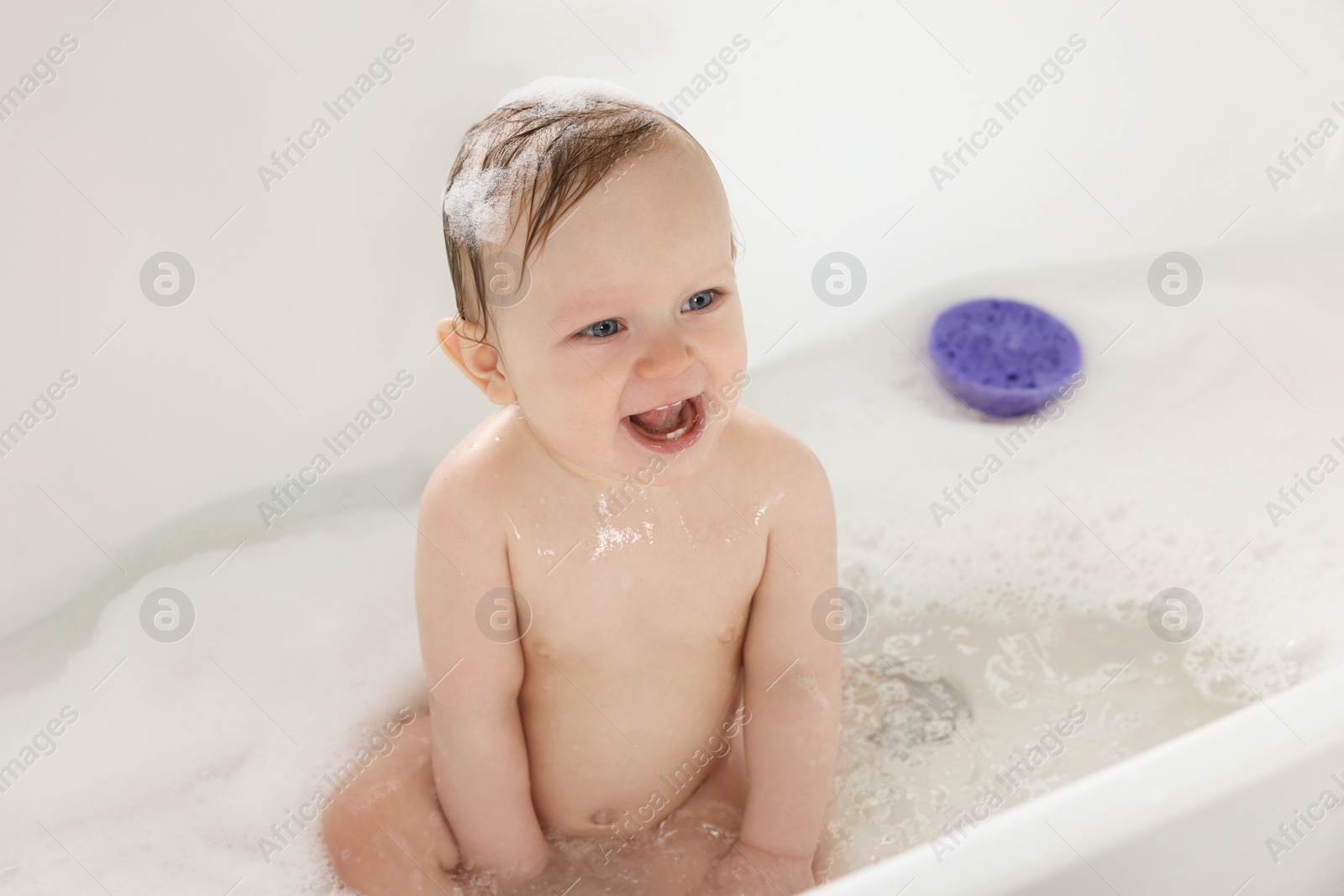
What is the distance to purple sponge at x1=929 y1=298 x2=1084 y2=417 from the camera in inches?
59.1

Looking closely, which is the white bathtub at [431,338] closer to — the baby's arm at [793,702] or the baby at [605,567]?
the baby at [605,567]

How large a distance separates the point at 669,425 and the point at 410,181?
673 mm

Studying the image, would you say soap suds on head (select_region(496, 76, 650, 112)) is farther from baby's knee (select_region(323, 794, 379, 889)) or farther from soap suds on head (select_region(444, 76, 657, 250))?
baby's knee (select_region(323, 794, 379, 889))

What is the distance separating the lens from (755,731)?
37.0 inches

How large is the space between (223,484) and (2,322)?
0.28m

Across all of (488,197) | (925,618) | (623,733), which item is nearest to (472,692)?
(623,733)

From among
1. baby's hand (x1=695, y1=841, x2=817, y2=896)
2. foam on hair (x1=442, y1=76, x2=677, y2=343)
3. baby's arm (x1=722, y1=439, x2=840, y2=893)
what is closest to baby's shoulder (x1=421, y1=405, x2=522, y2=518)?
foam on hair (x1=442, y1=76, x2=677, y2=343)

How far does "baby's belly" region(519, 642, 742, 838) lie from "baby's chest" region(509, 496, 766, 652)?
0.03 m

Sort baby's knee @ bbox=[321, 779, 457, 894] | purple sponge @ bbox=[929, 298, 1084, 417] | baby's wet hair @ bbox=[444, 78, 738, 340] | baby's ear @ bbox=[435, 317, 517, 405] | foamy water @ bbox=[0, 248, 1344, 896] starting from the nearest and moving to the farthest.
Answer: baby's wet hair @ bbox=[444, 78, 738, 340] < baby's ear @ bbox=[435, 317, 517, 405] < baby's knee @ bbox=[321, 779, 457, 894] < foamy water @ bbox=[0, 248, 1344, 896] < purple sponge @ bbox=[929, 298, 1084, 417]

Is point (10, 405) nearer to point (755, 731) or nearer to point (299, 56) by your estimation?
point (299, 56)

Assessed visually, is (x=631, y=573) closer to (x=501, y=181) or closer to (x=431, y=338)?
(x=501, y=181)

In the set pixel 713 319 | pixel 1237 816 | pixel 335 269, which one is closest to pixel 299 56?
pixel 335 269

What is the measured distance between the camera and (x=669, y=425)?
2.58ft

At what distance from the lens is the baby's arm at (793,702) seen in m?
0.90
